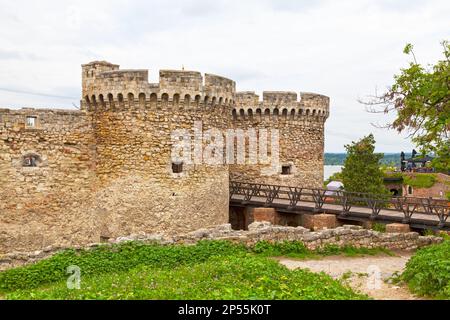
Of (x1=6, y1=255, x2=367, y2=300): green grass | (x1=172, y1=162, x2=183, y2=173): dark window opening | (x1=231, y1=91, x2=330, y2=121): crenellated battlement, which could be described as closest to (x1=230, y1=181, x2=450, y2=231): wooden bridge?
(x1=231, y1=91, x2=330, y2=121): crenellated battlement

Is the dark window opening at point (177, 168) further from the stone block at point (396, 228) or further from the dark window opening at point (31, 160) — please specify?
the stone block at point (396, 228)

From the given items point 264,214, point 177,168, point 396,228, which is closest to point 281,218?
point 264,214

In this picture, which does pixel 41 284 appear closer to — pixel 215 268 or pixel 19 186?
pixel 215 268

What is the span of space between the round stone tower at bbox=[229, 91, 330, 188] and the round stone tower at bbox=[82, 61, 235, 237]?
21.3 feet

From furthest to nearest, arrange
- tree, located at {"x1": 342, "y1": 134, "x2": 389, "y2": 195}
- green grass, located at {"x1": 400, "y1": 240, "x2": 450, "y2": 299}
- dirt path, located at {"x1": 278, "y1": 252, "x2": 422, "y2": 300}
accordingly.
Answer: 1. tree, located at {"x1": 342, "y1": 134, "x2": 389, "y2": 195}
2. dirt path, located at {"x1": 278, "y1": 252, "x2": 422, "y2": 300}
3. green grass, located at {"x1": 400, "y1": 240, "x2": 450, "y2": 299}

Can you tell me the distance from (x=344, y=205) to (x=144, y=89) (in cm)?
922

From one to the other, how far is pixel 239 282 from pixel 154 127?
8.28 metres

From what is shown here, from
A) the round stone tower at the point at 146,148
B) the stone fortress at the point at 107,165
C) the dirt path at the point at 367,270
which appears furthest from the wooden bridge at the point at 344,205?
the round stone tower at the point at 146,148

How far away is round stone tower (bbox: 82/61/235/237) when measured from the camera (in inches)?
645

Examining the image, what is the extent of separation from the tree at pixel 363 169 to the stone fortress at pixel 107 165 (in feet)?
59.4

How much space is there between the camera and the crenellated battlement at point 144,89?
53.6 ft

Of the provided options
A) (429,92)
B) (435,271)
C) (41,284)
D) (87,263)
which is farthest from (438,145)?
(41,284)

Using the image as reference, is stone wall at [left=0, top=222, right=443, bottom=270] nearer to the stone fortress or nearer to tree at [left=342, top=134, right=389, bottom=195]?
the stone fortress

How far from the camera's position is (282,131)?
77.7 ft
